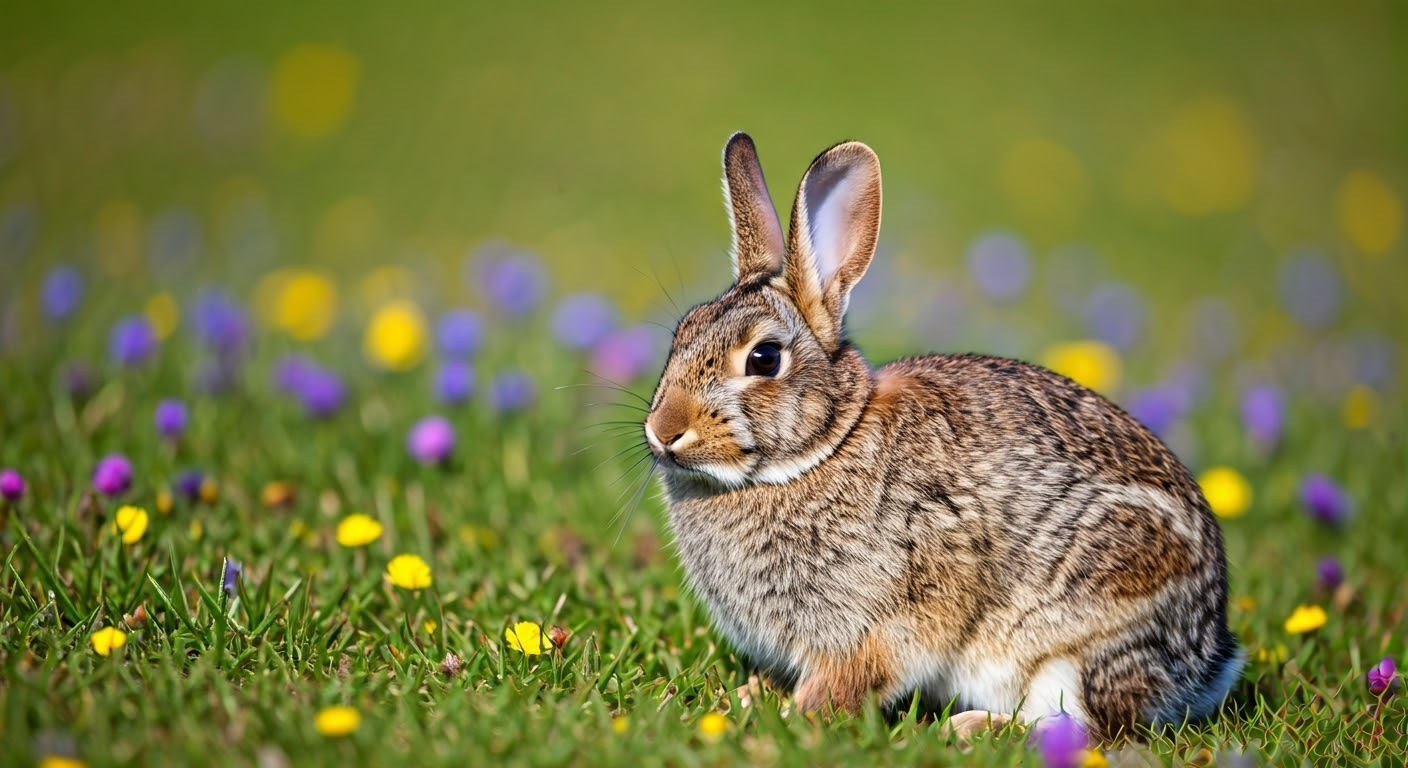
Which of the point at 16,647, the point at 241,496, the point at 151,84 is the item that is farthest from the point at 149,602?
the point at 151,84

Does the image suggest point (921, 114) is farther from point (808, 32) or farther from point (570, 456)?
point (570, 456)

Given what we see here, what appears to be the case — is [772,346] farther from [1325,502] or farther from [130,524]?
[1325,502]

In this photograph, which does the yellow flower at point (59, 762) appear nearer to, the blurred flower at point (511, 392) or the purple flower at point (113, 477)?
the purple flower at point (113, 477)

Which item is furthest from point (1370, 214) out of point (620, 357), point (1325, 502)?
point (620, 357)

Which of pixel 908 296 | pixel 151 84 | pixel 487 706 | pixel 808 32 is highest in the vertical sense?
pixel 808 32

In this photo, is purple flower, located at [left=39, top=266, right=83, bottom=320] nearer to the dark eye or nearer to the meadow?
the meadow

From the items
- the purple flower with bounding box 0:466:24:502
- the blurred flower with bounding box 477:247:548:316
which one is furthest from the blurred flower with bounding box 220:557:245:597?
the blurred flower with bounding box 477:247:548:316
